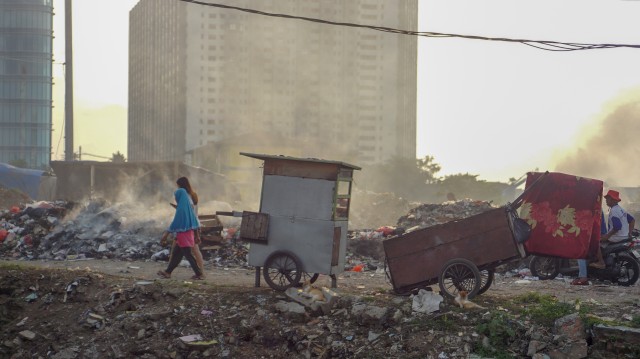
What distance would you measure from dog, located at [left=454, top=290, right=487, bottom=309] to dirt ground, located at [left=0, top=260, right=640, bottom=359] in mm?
133

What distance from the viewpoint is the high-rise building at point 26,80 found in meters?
118

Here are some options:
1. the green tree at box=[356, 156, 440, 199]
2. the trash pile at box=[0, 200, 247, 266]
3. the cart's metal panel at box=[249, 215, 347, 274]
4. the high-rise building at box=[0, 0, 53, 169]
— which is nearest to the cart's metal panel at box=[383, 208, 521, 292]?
the cart's metal panel at box=[249, 215, 347, 274]

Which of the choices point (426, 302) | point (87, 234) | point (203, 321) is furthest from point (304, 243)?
point (87, 234)

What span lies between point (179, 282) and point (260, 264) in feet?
4.82

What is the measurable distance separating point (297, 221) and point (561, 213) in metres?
4.15

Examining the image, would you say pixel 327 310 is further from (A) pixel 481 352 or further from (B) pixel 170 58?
(B) pixel 170 58

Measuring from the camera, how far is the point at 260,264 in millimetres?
11625

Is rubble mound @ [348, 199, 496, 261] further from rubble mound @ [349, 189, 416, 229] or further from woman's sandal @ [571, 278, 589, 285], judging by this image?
rubble mound @ [349, 189, 416, 229]

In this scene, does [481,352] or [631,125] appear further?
[631,125]

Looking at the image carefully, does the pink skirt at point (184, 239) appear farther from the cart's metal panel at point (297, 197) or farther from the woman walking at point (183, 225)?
the cart's metal panel at point (297, 197)

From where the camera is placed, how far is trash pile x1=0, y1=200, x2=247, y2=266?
18.0 metres

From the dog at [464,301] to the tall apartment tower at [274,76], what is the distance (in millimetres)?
108044

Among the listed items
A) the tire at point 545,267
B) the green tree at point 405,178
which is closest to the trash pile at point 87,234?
the tire at point 545,267

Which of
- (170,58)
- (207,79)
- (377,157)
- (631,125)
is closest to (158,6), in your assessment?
(170,58)
